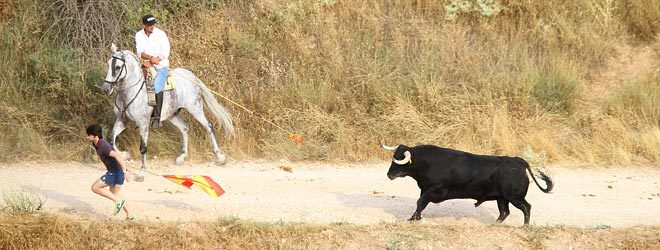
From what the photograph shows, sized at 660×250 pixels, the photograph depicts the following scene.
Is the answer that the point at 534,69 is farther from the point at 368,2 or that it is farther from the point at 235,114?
the point at 235,114

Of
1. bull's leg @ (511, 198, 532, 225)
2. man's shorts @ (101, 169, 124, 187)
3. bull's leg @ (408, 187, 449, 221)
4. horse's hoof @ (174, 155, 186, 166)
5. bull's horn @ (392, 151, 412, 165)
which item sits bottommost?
horse's hoof @ (174, 155, 186, 166)

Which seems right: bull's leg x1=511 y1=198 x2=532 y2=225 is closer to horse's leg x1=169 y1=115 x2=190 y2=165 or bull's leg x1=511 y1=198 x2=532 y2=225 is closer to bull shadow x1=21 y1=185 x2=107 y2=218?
bull shadow x1=21 y1=185 x2=107 y2=218

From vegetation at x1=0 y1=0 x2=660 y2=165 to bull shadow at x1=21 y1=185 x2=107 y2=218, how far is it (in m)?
1.93

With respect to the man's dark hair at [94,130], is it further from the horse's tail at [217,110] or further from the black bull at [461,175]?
the horse's tail at [217,110]

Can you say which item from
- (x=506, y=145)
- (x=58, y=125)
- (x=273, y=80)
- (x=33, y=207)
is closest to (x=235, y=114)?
(x=273, y=80)

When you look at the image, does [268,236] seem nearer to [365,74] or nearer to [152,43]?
[152,43]

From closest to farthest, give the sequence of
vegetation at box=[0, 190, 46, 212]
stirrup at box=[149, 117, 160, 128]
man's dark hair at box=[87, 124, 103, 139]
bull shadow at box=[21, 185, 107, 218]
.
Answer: man's dark hair at box=[87, 124, 103, 139] → vegetation at box=[0, 190, 46, 212] → bull shadow at box=[21, 185, 107, 218] → stirrup at box=[149, 117, 160, 128]

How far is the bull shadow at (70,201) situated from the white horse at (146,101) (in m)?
1.20

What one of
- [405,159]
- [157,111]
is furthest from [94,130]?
[157,111]

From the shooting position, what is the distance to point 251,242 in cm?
1096

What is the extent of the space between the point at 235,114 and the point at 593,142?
5.26 meters

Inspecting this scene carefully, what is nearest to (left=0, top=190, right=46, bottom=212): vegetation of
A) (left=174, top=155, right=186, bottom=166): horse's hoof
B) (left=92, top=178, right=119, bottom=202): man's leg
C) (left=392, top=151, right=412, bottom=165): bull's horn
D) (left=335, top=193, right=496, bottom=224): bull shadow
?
(left=92, top=178, right=119, bottom=202): man's leg

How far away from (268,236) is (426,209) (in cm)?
229

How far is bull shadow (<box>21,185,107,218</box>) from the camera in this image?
1200cm
